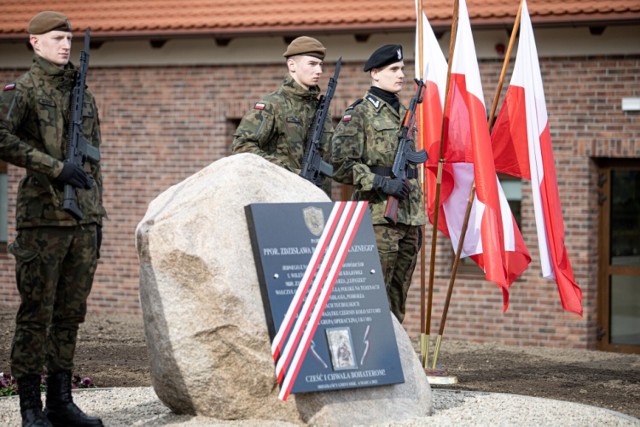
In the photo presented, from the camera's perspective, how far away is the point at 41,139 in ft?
19.2

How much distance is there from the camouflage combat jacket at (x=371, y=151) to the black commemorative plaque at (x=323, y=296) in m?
1.37

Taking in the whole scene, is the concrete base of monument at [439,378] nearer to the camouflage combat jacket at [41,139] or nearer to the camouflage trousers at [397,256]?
the camouflage trousers at [397,256]

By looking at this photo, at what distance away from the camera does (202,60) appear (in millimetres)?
13734

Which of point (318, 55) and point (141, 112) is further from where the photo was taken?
point (141, 112)

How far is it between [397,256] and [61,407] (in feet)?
8.41

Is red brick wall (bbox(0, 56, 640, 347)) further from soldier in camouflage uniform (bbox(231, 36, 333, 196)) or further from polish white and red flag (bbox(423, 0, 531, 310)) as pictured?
soldier in camouflage uniform (bbox(231, 36, 333, 196))

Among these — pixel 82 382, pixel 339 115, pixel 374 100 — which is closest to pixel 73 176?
pixel 82 382

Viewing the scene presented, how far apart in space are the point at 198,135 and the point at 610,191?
15.5 ft

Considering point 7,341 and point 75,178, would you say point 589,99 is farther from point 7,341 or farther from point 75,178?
point 75,178

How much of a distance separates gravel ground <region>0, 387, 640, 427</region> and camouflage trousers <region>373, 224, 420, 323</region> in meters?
0.66

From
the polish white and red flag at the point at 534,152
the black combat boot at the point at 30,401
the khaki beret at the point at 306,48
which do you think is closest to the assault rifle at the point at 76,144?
the black combat boot at the point at 30,401

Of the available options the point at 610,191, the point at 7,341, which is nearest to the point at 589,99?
the point at 610,191

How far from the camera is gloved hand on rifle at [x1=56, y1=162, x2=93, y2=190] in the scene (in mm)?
5668

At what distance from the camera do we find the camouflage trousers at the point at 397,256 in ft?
24.8
